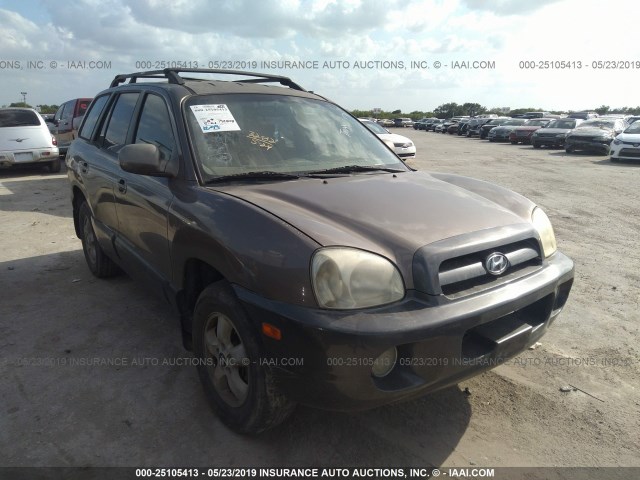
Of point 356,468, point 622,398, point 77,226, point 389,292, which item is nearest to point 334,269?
point 389,292

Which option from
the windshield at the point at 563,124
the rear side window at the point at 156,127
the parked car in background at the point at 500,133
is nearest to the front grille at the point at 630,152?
the windshield at the point at 563,124

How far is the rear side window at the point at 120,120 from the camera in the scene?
12.2 ft

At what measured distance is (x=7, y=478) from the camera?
2.21 m

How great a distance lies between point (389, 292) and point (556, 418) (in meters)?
1.42

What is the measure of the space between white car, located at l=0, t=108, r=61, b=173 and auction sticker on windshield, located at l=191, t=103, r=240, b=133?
34.4 feet

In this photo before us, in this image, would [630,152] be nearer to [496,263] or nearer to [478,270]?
[496,263]

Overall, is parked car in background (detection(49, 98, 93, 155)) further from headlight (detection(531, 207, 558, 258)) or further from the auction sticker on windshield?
headlight (detection(531, 207, 558, 258))

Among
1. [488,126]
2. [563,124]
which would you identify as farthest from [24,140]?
[488,126]

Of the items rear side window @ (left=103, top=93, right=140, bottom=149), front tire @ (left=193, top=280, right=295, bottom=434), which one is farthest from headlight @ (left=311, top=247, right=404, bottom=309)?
rear side window @ (left=103, top=93, right=140, bottom=149)

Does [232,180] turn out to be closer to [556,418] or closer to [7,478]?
[7,478]

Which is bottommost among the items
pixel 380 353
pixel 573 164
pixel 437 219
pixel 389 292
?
pixel 573 164

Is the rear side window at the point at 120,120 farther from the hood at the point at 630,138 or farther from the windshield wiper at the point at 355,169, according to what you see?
the hood at the point at 630,138

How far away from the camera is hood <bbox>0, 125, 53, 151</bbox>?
11.2 meters

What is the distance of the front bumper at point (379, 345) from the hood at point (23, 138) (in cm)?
1153
